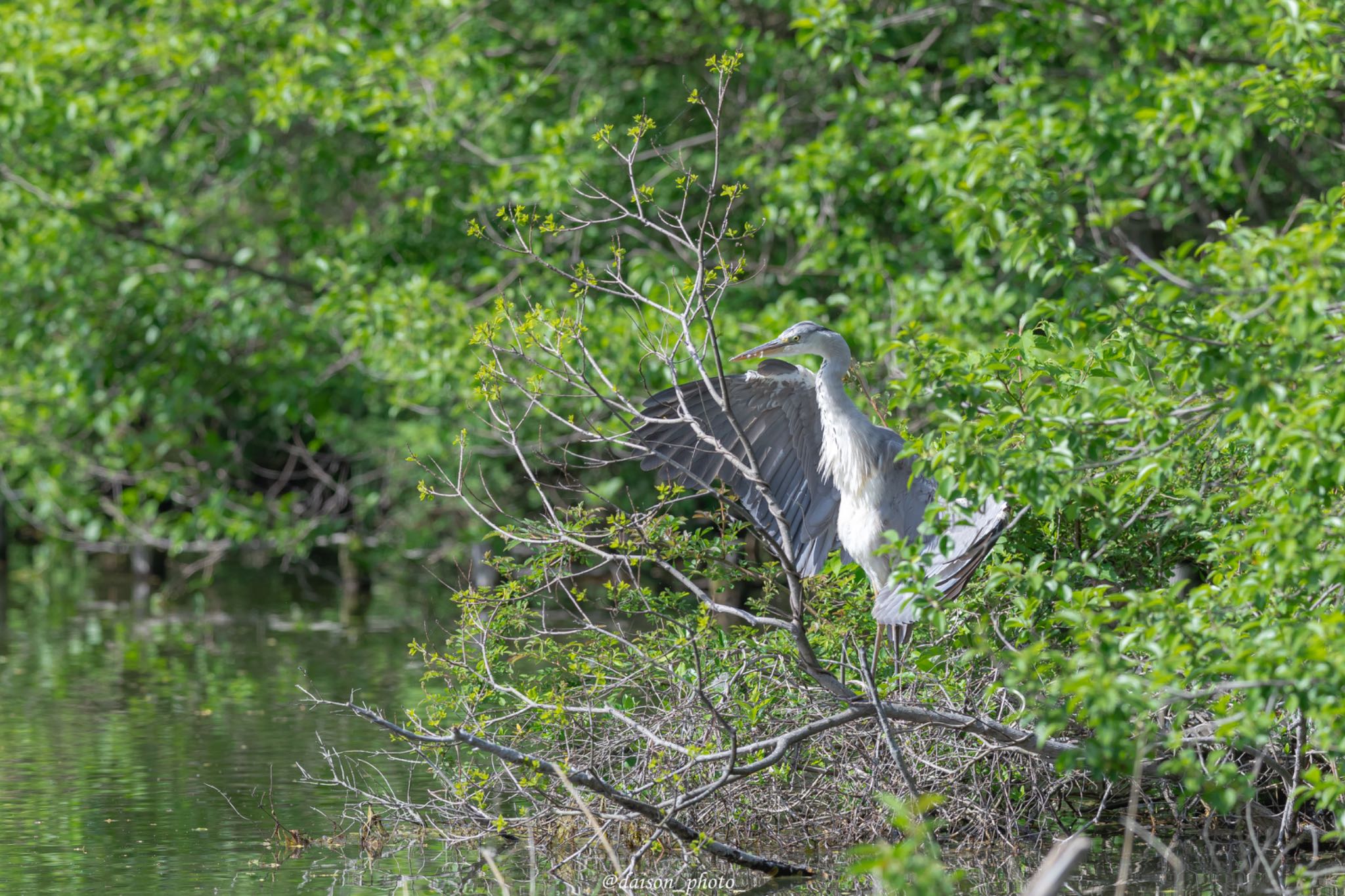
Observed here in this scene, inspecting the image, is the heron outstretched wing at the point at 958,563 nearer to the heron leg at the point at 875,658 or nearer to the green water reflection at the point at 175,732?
the heron leg at the point at 875,658

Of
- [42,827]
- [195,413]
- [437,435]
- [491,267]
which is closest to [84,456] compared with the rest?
[195,413]

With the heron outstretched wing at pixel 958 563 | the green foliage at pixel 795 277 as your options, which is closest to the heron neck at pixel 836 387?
the green foliage at pixel 795 277

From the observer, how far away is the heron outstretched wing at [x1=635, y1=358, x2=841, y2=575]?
6.11 m

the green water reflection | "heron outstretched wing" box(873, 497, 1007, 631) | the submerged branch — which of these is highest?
"heron outstretched wing" box(873, 497, 1007, 631)

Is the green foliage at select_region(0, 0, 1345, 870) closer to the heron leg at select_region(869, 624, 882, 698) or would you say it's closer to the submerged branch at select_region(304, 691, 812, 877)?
the heron leg at select_region(869, 624, 882, 698)

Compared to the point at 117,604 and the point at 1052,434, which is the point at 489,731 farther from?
the point at 117,604

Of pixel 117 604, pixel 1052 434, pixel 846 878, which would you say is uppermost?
pixel 1052 434

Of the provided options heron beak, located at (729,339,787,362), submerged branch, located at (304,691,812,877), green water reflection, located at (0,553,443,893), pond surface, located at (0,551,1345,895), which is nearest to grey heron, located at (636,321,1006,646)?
heron beak, located at (729,339,787,362)

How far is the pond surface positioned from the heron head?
5.18 feet

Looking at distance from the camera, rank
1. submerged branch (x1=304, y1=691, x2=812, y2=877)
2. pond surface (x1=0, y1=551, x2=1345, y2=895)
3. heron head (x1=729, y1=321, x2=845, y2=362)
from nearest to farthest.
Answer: submerged branch (x1=304, y1=691, x2=812, y2=877) < pond surface (x1=0, y1=551, x2=1345, y2=895) < heron head (x1=729, y1=321, x2=845, y2=362)

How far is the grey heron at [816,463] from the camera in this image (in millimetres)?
5520

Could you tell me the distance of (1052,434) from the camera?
14.1 feet

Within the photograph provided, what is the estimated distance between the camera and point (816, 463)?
6297 mm

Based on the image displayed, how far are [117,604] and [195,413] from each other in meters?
2.46
